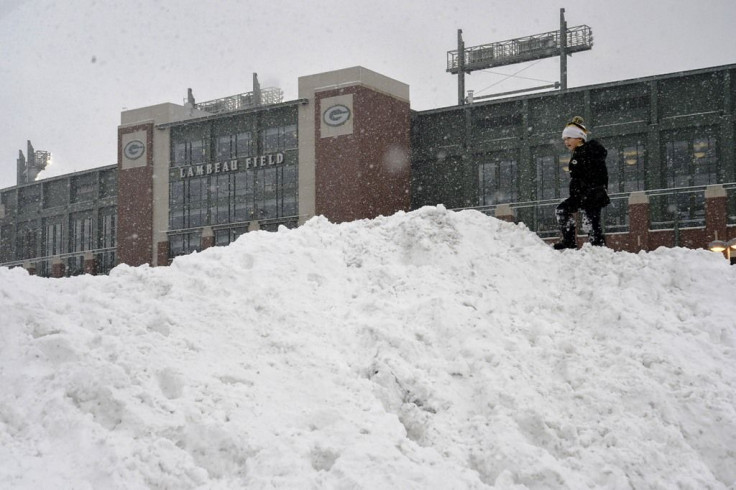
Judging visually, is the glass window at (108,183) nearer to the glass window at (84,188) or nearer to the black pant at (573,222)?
the glass window at (84,188)

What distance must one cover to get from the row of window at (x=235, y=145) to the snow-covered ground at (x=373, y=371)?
25.7 metres

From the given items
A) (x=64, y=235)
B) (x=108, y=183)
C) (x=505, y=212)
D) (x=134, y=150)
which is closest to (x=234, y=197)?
(x=134, y=150)

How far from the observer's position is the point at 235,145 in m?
36.2

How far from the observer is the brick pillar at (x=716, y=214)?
21.0 metres

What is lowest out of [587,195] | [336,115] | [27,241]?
[587,195]

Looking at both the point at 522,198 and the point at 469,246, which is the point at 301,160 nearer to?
the point at 522,198

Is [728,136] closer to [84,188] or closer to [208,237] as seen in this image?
[208,237]

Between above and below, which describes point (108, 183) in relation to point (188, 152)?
below

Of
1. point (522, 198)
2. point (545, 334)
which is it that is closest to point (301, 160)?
point (522, 198)

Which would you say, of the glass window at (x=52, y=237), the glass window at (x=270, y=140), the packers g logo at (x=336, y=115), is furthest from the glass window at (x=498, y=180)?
the glass window at (x=52, y=237)

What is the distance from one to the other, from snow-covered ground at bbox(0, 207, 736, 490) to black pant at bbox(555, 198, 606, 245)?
87 centimetres

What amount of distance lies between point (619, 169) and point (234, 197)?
17881 millimetres

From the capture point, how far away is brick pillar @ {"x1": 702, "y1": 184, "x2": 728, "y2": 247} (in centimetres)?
2102

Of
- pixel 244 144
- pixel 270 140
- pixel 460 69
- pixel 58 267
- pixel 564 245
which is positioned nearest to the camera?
pixel 564 245
